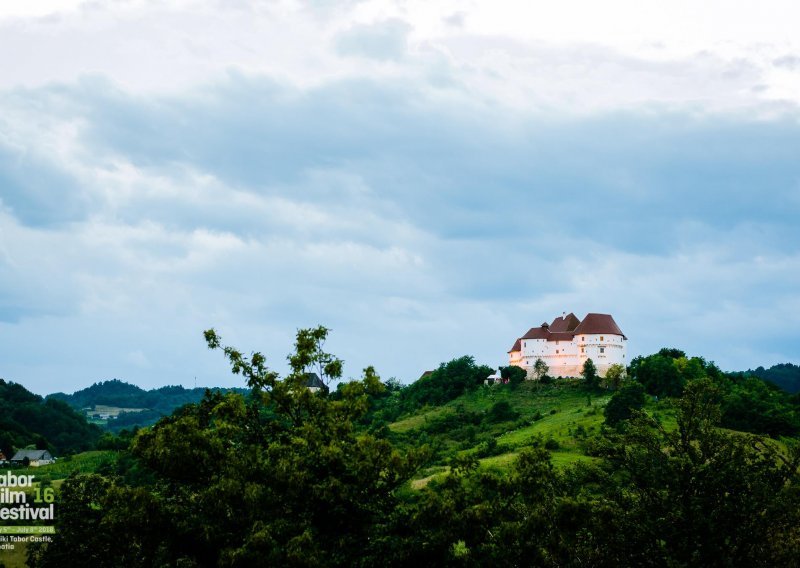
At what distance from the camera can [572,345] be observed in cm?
12031

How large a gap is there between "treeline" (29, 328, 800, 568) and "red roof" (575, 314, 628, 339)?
91050mm

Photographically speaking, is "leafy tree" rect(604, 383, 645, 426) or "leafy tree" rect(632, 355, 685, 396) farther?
"leafy tree" rect(632, 355, 685, 396)

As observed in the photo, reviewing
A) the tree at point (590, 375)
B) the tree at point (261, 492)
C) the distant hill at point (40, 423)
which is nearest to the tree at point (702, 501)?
the tree at point (261, 492)

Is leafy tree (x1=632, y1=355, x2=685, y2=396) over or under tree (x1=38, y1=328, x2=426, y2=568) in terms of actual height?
over

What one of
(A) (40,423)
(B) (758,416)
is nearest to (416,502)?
(B) (758,416)

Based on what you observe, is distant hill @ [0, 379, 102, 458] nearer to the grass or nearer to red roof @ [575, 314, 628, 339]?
the grass

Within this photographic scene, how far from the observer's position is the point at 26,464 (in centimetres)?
11931

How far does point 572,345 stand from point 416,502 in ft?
321

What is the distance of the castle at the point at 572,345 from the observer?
117000 millimetres

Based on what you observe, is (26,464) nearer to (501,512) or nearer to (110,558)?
(110,558)

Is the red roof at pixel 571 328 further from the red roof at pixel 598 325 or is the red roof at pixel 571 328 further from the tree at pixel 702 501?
the tree at pixel 702 501

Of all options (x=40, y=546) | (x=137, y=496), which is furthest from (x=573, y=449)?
(x=137, y=496)

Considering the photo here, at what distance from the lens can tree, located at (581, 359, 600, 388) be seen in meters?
114

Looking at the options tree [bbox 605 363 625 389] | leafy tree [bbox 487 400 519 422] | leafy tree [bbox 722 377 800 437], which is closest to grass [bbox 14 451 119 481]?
leafy tree [bbox 487 400 519 422]
